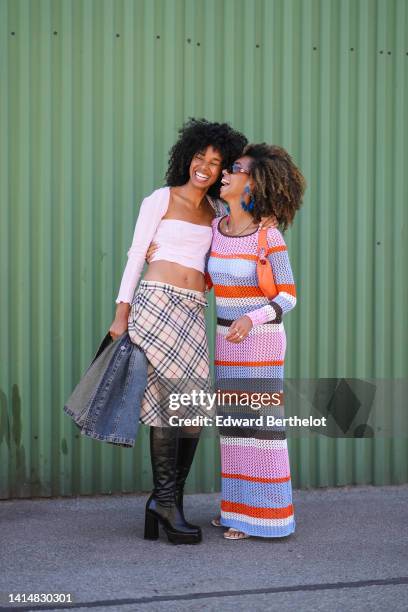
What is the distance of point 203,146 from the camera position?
4.67 meters

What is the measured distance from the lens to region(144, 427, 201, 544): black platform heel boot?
4.52 meters

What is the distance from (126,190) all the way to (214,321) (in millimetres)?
889

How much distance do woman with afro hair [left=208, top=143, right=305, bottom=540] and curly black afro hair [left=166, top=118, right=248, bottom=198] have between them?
0.08m

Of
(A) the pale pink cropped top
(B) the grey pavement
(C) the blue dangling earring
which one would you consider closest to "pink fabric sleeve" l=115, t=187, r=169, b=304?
(A) the pale pink cropped top

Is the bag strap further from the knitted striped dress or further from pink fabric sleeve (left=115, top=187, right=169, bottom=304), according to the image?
pink fabric sleeve (left=115, top=187, right=169, bottom=304)

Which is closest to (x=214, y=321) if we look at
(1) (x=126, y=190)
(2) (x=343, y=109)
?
(1) (x=126, y=190)

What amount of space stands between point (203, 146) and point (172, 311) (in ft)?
2.66

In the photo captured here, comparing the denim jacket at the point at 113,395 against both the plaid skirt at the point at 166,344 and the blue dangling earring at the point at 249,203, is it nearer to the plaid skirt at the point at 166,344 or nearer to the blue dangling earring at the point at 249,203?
the plaid skirt at the point at 166,344

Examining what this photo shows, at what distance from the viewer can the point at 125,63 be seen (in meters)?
5.41

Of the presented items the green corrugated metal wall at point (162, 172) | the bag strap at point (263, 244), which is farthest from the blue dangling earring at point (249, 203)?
the green corrugated metal wall at point (162, 172)

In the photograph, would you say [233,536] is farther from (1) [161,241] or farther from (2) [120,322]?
(1) [161,241]

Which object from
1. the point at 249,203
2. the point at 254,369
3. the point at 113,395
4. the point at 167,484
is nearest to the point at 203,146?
the point at 249,203

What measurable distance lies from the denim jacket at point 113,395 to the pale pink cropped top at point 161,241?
10.5 inches

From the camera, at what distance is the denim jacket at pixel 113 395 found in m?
4.38
